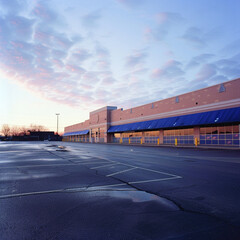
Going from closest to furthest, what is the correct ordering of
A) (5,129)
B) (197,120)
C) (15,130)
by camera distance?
1. (197,120)
2. (5,129)
3. (15,130)

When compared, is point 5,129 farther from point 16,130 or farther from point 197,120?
point 197,120

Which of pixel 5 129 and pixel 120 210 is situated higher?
pixel 5 129

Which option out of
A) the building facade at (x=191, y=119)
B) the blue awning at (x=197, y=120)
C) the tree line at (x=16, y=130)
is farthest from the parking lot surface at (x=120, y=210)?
the tree line at (x=16, y=130)

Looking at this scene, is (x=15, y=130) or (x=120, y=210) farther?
(x=15, y=130)

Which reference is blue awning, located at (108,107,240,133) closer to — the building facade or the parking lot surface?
the building facade

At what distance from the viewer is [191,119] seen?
32.9m

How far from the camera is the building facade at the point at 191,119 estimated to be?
2850 centimetres

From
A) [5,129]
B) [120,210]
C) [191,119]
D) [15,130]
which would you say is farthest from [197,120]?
[15,130]

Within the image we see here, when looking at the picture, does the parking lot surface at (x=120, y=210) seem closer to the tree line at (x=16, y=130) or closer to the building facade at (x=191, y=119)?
the building facade at (x=191, y=119)

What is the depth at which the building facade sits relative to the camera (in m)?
28.5

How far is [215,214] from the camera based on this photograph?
13.5 feet

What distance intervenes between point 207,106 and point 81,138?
65464 mm

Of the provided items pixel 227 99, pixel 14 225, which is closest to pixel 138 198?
pixel 14 225

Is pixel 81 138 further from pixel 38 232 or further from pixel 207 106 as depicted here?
pixel 38 232
